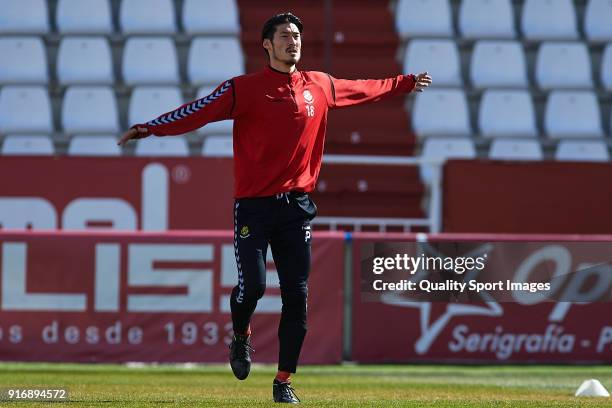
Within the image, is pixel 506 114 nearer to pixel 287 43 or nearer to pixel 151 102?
pixel 151 102

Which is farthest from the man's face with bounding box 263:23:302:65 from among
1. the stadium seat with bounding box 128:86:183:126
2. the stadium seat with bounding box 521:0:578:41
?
the stadium seat with bounding box 521:0:578:41

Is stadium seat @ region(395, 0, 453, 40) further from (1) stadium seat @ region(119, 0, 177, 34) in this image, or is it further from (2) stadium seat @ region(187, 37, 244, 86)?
(1) stadium seat @ region(119, 0, 177, 34)

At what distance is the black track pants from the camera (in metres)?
7.05

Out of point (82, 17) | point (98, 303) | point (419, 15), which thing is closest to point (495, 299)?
point (98, 303)

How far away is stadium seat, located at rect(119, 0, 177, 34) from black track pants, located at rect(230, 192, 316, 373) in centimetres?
997

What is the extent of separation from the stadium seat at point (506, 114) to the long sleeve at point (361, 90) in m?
8.71

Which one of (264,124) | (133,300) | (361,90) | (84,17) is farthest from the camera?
(84,17)

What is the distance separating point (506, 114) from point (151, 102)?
4.29 metres

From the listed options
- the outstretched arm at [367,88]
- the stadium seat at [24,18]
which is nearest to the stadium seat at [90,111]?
the stadium seat at [24,18]

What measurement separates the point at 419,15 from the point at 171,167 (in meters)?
5.88

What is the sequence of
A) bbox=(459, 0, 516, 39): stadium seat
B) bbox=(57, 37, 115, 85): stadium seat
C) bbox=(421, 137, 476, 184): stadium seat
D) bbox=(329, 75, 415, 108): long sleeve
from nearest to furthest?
bbox=(329, 75, 415, 108): long sleeve < bbox=(421, 137, 476, 184): stadium seat < bbox=(57, 37, 115, 85): stadium seat < bbox=(459, 0, 516, 39): stadium seat

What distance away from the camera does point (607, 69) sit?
1697cm

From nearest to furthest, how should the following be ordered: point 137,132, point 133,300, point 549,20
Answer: point 137,132 → point 133,300 → point 549,20

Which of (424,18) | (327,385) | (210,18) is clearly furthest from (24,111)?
(327,385)
